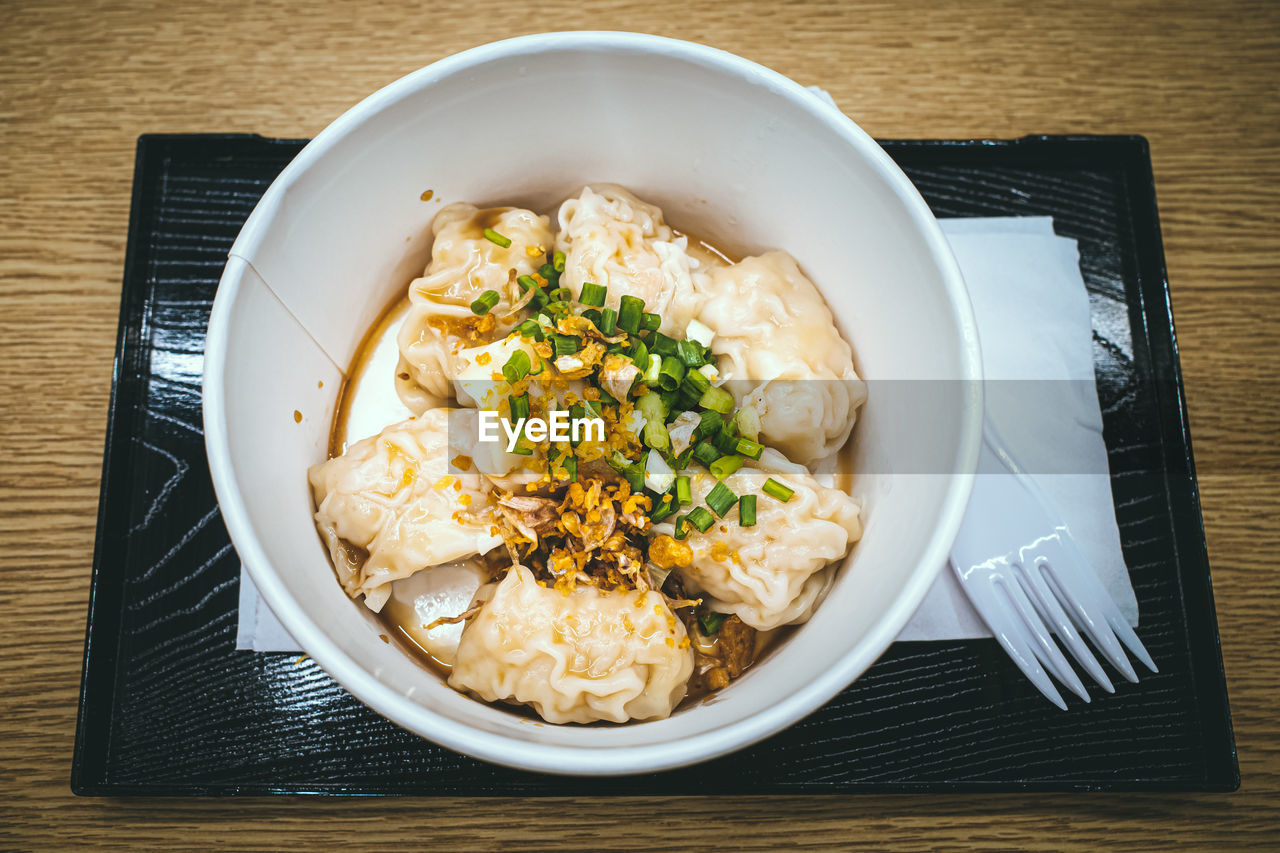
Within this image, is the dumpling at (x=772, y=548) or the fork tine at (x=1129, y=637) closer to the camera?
the dumpling at (x=772, y=548)

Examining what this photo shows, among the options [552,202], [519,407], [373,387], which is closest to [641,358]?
[519,407]

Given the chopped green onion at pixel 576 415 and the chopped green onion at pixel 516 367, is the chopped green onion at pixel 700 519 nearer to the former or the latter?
the chopped green onion at pixel 576 415

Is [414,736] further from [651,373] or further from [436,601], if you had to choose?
[651,373]

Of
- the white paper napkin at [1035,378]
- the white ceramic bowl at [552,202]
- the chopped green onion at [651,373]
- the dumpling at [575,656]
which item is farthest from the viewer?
the white paper napkin at [1035,378]

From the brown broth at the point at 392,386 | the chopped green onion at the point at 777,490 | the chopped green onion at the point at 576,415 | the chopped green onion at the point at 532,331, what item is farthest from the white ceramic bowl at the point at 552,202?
the chopped green onion at the point at 576,415

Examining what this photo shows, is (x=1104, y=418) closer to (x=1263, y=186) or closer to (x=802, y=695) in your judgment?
(x=1263, y=186)

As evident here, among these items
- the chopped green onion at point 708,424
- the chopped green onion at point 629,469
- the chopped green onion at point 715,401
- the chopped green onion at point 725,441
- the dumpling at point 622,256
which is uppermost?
the dumpling at point 622,256

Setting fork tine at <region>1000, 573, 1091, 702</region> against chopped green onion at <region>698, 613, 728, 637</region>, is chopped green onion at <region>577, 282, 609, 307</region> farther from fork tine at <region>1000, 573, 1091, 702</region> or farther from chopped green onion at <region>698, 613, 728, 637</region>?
fork tine at <region>1000, 573, 1091, 702</region>

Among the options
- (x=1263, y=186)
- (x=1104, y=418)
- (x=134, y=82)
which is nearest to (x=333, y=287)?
(x=134, y=82)
